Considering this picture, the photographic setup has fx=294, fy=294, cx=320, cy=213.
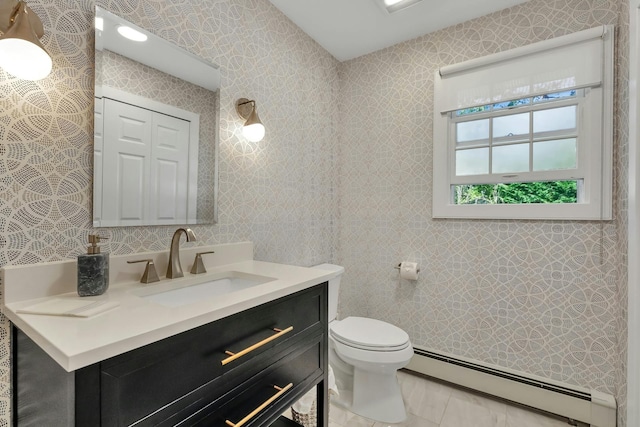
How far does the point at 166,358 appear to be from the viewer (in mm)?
705

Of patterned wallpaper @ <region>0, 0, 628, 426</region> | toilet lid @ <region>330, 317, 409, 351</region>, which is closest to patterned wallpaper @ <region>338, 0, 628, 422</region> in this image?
patterned wallpaper @ <region>0, 0, 628, 426</region>

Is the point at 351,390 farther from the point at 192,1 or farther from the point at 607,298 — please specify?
the point at 192,1

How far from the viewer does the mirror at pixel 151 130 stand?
108 centimetres

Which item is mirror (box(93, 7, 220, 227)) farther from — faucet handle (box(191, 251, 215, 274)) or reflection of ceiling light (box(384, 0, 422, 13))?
reflection of ceiling light (box(384, 0, 422, 13))

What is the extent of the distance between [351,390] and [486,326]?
0.97 metres

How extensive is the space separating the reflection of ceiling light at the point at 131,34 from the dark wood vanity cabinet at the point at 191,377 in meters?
1.07

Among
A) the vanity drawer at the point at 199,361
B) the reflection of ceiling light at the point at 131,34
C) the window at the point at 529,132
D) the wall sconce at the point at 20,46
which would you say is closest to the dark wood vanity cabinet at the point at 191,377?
the vanity drawer at the point at 199,361

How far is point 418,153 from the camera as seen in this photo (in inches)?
83.9

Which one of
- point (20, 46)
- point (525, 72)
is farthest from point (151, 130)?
point (525, 72)

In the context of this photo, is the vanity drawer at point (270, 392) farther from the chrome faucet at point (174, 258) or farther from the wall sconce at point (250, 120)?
the wall sconce at point (250, 120)

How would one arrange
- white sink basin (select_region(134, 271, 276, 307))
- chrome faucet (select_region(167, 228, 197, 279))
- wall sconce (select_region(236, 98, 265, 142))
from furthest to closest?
wall sconce (select_region(236, 98, 265, 142)) < chrome faucet (select_region(167, 228, 197, 279)) < white sink basin (select_region(134, 271, 276, 307))

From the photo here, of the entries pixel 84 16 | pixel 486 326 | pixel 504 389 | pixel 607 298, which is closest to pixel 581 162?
pixel 607 298

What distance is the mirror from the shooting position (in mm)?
1080

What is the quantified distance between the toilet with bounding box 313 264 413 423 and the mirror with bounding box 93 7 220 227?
851 millimetres
